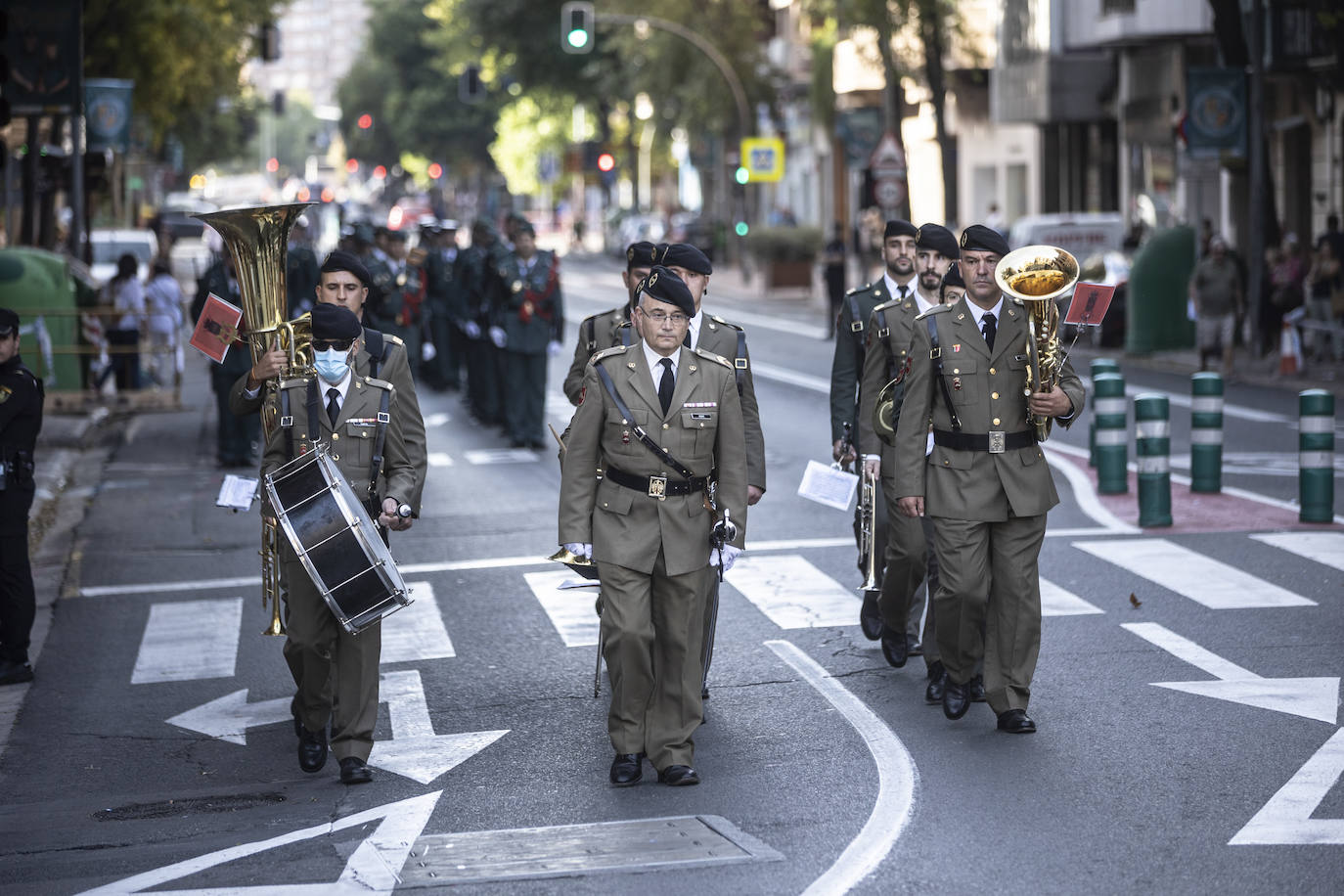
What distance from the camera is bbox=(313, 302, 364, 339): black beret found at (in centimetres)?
784

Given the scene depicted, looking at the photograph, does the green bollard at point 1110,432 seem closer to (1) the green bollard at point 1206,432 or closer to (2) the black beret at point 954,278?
(1) the green bollard at point 1206,432

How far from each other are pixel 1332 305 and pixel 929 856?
765 inches

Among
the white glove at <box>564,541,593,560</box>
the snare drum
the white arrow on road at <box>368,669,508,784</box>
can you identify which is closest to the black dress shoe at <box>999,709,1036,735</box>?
the white glove at <box>564,541,593,560</box>

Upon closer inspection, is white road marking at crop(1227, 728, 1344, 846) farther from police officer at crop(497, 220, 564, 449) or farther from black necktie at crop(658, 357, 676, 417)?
police officer at crop(497, 220, 564, 449)

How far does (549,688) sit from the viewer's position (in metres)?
9.32

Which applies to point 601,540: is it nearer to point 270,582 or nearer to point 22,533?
point 270,582

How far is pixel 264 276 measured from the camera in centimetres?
833

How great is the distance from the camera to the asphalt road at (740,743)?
655 cm

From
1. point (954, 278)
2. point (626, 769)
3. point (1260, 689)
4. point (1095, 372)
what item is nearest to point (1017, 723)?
point (1260, 689)

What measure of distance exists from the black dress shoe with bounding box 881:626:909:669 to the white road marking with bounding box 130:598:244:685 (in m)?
3.27

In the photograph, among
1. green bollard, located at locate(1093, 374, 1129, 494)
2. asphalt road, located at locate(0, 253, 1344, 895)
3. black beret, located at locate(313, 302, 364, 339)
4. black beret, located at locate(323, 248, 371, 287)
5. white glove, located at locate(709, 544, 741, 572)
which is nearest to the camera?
asphalt road, located at locate(0, 253, 1344, 895)

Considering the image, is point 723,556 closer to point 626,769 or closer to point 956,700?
point 626,769

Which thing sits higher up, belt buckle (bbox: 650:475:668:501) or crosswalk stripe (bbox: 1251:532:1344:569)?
belt buckle (bbox: 650:475:668:501)

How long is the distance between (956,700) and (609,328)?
98.6 inches
